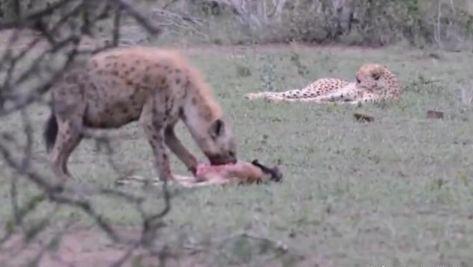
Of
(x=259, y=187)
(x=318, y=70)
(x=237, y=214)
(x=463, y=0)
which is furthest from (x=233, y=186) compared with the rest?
(x=463, y=0)

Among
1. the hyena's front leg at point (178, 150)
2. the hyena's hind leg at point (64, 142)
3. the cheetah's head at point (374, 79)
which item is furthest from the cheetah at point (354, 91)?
the hyena's hind leg at point (64, 142)

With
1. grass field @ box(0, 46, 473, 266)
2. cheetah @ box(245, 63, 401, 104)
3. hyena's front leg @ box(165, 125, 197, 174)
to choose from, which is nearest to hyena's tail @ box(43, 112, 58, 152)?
grass field @ box(0, 46, 473, 266)

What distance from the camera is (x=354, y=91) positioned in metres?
12.4

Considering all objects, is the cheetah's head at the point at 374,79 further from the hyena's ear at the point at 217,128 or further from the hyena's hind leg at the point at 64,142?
the hyena's hind leg at the point at 64,142

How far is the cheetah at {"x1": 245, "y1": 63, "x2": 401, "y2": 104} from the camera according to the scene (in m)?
12.2

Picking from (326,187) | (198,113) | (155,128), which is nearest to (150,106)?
(155,128)

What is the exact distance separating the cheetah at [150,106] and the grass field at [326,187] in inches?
10.3

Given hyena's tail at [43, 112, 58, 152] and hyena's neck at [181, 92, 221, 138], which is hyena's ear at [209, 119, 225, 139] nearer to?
hyena's neck at [181, 92, 221, 138]

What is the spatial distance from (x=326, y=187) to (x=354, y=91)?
481 cm

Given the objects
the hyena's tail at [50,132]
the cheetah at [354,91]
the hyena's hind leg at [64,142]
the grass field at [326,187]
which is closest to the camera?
the grass field at [326,187]

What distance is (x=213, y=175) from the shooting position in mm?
7688

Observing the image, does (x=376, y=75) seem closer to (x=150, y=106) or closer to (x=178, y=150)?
(x=178, y=150)

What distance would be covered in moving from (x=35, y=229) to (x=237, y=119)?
25.2 ft

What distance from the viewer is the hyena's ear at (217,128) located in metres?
8.00
